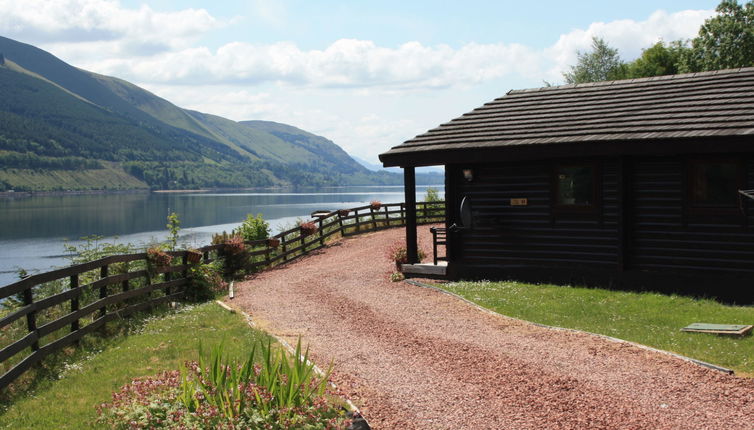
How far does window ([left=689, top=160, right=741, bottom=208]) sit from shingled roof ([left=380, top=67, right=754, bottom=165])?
857 millimetres

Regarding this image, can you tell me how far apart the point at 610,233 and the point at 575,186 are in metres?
1.41

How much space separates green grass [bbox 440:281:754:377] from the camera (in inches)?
404

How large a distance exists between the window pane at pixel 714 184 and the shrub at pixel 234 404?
36.9 feet

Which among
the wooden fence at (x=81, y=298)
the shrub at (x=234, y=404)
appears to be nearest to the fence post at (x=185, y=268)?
the wooden fence at (x=81, y=298)

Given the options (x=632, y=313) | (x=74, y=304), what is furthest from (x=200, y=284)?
(x=632, y=313)

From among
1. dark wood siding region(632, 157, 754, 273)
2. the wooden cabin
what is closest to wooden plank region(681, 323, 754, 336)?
the wooden cabin

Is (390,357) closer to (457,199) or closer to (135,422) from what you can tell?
(135,422)

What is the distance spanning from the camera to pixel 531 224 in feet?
57.8

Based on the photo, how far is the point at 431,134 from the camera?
19.5 metres

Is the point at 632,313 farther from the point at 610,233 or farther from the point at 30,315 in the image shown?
the point at 30,315

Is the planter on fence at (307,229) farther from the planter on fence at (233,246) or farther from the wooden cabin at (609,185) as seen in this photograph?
the wooden cabin at (609,185)

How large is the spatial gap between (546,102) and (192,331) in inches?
477

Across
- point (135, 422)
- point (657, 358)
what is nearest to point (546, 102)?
point (657, 358)

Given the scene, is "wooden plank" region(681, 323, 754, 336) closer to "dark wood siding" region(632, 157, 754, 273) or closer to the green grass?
the green grass
